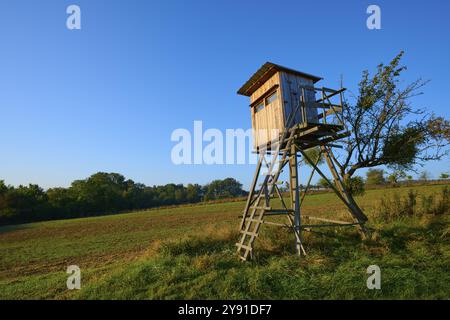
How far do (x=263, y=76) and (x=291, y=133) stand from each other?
133 inches

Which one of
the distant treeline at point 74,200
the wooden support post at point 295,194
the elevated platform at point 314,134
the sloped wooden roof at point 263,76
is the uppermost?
the sloped wooden roof at point 263,76

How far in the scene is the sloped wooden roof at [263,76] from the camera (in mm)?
10258

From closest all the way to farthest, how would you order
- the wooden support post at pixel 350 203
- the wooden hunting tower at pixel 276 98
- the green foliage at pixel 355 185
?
the wooden support post at pixel 350 203, the wooden hunting tower at pixel 276 98, the green foliage at pixel 355 185

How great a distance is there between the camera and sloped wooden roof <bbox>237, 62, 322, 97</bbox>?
10.3 meters

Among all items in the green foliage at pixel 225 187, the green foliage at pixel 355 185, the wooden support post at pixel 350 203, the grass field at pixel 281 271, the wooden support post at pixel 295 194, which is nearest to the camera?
the grass field at pixel 281 271

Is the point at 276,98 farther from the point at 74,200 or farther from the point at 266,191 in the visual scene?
the point at 74,200

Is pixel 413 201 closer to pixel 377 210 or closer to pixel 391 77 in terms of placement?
pixel 377 210

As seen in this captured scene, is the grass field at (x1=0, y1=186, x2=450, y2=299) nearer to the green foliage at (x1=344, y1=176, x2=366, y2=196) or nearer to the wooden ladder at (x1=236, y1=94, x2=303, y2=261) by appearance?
the wooden ladder at (x1=236, y1=94, x2=303, y2=261)

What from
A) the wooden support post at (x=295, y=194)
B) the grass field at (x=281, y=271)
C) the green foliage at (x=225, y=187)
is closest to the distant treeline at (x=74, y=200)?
the green foliage at (x=225, y=187)

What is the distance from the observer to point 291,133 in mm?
9500

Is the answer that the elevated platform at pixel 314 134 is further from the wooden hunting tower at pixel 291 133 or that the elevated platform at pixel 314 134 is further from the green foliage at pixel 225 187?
the green foliage at pixel 225 187

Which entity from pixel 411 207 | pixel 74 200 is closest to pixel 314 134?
pixel 411 207

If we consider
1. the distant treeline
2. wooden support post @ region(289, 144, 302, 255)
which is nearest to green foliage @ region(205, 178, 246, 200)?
the distant treeline

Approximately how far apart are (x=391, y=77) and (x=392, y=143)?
322 centimetres
